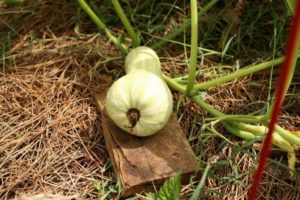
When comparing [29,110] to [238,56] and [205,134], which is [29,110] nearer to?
[205,134]

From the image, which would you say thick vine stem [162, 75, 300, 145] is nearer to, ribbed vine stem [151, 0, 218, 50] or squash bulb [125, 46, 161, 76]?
squash bulb [125, 46, 161, 76]

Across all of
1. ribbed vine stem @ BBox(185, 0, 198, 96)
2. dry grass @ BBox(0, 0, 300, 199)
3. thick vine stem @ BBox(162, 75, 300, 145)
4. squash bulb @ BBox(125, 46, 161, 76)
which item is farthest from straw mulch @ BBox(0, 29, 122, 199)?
ribbed vine stem @ BBox(185, 0, 198, 96)

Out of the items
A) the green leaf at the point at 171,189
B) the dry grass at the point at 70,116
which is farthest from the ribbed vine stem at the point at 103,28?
the green leaf at the point at 171,189

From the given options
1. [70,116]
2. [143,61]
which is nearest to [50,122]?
[70,116]

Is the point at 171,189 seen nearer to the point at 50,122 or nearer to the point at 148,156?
the point at 148,156

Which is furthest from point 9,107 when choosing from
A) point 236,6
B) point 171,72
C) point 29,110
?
point 236,6

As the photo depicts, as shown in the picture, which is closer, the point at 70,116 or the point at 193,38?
the point at 193,38
